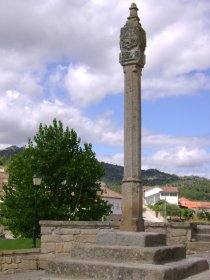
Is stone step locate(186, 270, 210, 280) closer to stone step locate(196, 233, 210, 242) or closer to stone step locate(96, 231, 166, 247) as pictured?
stone step locate(96, 231, 166, 247)

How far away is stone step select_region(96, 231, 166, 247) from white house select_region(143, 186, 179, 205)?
12194 centimetres

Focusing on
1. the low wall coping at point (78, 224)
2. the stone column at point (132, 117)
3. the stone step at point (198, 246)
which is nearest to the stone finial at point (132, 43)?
the stone column at point (132, 117)

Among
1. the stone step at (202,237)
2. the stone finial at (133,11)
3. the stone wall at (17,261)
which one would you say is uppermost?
the stone finial at (133,11)

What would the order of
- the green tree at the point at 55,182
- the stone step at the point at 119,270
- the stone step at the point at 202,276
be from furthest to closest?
the green tree at the point at 55,182, the stone step at the point at 202,276, the stone step at the point at 119,270

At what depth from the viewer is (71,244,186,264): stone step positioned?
6.67m

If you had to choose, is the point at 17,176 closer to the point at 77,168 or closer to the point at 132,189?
the point at 77,168

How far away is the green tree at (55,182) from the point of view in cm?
2655

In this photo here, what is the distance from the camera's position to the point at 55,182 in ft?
91.2

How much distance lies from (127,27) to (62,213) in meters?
18.8

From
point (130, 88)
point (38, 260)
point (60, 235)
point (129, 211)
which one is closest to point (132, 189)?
point (129, 211)

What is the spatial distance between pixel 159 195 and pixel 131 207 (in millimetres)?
122960

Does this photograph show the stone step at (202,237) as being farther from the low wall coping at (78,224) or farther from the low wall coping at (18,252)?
the low wall coping at (18,252)

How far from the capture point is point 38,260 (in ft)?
40.1

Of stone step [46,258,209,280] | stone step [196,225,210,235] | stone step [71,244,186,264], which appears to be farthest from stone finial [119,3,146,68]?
stone step [196,225,210,235]
